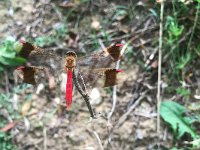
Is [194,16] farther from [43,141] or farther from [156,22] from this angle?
[43,141]

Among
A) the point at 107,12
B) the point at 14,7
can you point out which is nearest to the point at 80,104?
the point at 107,12

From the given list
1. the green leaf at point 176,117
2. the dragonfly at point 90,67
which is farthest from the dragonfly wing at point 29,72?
the green leaf at point 176,117

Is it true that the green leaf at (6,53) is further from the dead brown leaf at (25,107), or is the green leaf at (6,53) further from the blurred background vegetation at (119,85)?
the dead brown leaf at (25,107)

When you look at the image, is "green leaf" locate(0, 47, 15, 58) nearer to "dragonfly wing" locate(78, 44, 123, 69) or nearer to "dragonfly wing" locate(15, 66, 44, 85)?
"dragonfly wing" locate(15, 66, 44, 85)

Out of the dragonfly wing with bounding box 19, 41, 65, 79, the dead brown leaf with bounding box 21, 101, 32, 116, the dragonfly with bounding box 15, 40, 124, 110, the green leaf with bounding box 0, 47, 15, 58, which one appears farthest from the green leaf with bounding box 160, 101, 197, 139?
the green leaf with bounding box 0, 47, 15, 58

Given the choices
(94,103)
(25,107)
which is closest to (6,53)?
(25,107)

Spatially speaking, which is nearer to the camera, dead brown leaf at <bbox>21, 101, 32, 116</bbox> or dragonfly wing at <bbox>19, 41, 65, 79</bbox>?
dragonfly wing at <bbox>19, 41, 65, 79</bbox>

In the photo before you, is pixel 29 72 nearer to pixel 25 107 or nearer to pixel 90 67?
pixel 90 67
